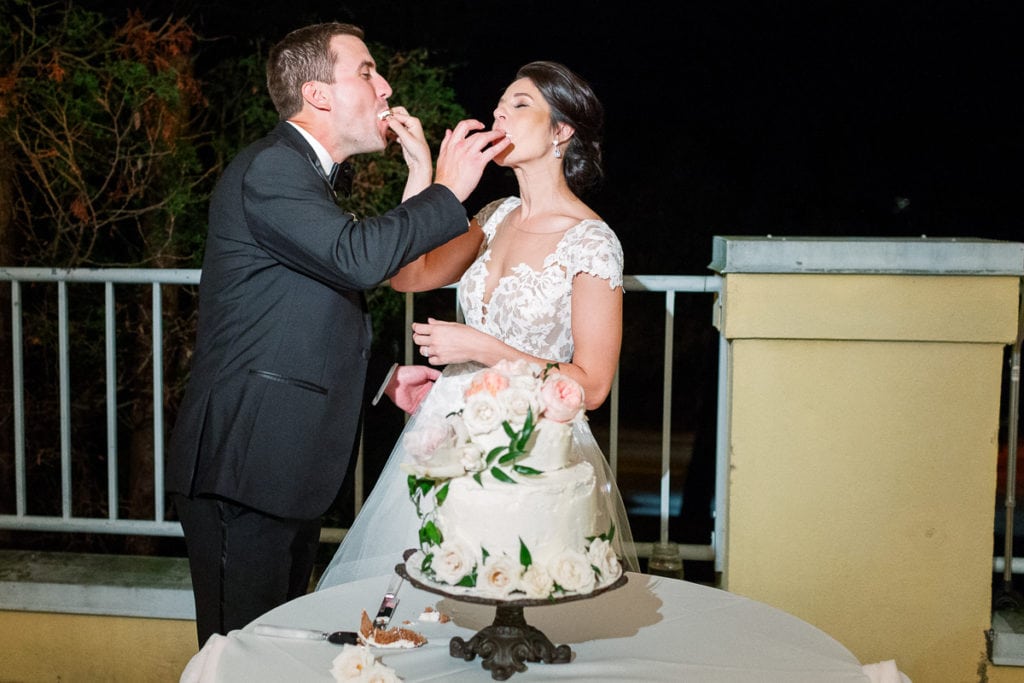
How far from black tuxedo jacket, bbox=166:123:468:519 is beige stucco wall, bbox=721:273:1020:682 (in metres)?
1.11

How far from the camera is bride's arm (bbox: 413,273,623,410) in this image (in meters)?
2.56

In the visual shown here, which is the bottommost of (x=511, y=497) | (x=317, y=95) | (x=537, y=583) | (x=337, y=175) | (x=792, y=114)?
(x=537, y=583)

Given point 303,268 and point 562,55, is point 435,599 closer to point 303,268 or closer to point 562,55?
point 303,268

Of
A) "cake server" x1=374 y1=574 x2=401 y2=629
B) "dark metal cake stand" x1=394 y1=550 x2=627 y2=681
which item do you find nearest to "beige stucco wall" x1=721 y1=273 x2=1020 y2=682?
"cake server" x1=374 y1=574 x2=401 y2=629

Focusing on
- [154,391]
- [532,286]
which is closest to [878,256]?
[532,286]

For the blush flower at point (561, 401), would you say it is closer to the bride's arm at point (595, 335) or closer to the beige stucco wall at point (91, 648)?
the bride's arm at point (595, 335)

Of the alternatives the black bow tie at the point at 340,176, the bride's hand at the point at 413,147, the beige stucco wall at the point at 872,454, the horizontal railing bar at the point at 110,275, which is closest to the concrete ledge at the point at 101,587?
the horizontal railing bar at the point at 110,275

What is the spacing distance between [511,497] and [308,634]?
1.65 ft

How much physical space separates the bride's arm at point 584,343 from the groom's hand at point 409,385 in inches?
6.7

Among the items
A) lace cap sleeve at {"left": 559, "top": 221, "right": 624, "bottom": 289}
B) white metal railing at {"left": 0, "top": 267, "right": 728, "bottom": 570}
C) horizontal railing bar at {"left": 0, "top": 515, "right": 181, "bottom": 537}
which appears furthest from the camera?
horizontal railing bar at {"left": 0, "top": 515, "right": 181, "bottom": 537}

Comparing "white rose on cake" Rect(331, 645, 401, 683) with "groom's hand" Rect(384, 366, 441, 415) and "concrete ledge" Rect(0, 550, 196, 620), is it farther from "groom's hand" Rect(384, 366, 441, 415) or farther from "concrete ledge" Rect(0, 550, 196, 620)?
"concrete ledge" Rect(0, 550, 196, 620)

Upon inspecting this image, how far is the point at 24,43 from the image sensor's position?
5.79m

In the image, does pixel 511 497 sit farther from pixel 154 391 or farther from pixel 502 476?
pixel 154 391

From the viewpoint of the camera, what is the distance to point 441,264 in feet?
9.93
